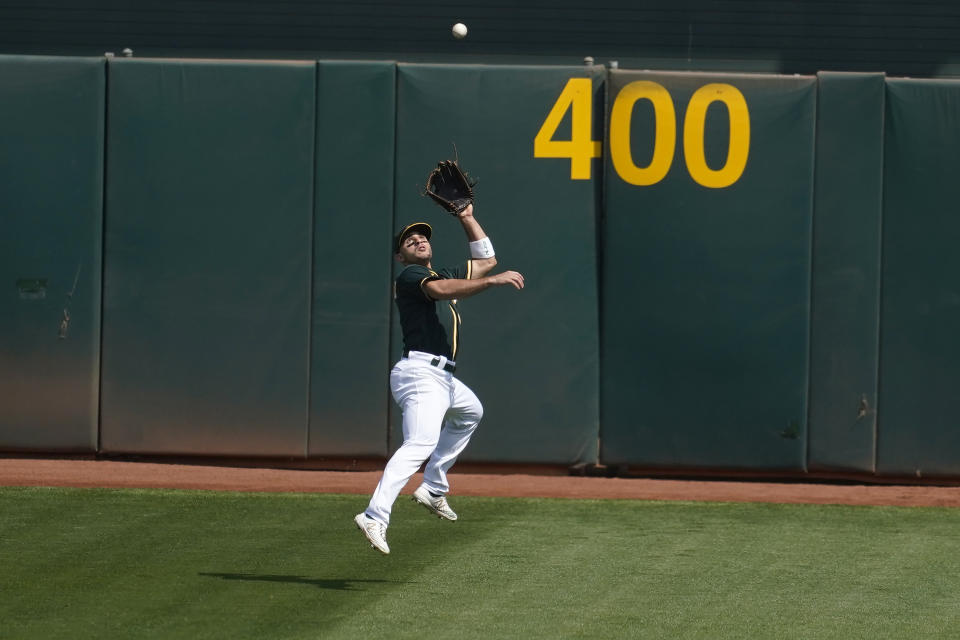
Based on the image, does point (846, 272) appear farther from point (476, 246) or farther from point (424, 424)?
point (424, 424)

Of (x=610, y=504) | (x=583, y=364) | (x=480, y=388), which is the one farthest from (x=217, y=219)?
(x=610, y=504)

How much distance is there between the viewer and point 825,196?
Answer: 33.9 feet

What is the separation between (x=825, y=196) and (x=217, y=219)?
187 inches

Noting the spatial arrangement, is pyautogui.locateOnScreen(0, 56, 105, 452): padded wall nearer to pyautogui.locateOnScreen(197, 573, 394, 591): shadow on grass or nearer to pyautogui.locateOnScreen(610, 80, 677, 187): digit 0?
pyautogui.locateOnScreen(610, 80, 677, 187): digit 0

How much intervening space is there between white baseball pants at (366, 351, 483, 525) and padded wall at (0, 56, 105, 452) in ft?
13.5

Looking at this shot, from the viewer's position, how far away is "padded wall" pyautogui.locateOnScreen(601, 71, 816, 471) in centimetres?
1034

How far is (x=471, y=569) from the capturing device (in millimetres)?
7008

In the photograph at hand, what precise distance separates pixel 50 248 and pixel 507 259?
3.62 m

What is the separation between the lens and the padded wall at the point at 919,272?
10273 mm

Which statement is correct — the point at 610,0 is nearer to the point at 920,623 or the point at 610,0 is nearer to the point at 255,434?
the point at 255,434

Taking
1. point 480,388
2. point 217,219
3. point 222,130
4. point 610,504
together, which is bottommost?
point 610,504

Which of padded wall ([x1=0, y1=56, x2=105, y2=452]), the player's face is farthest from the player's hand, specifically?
padded wall ([x1=0, y1=56, x2=105, y2=452])

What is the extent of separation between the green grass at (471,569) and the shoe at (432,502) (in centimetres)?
20

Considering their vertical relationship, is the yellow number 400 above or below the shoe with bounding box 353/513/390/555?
above
